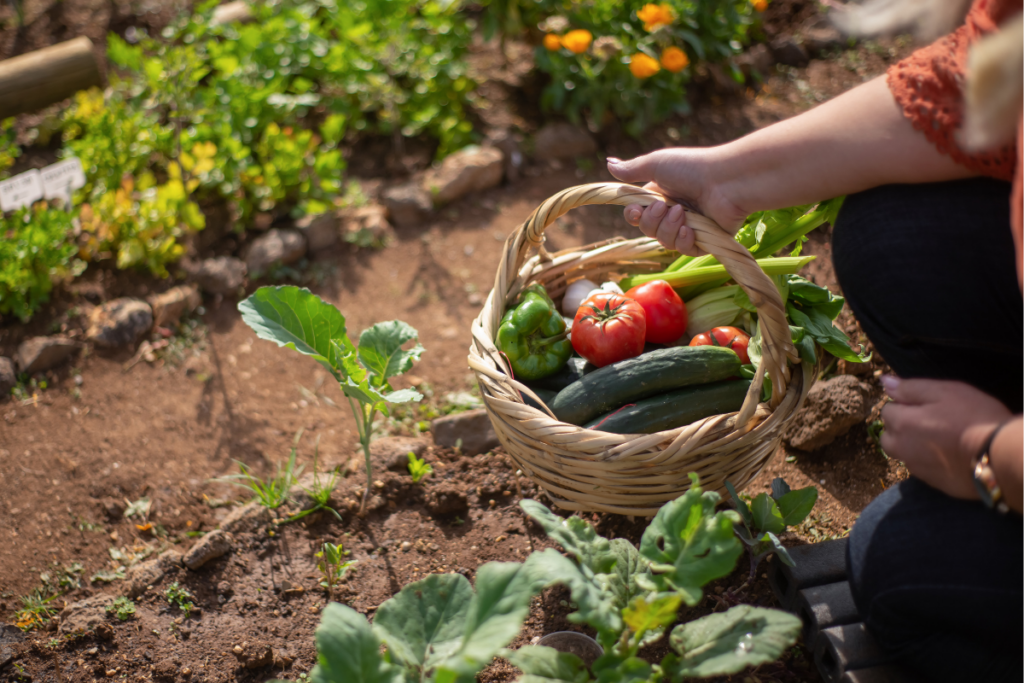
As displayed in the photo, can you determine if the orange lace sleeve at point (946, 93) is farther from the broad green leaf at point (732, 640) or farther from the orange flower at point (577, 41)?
the orange flower at point (577, 41)

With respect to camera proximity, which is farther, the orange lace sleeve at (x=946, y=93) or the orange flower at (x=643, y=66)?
the orange flower at (x=643, y=66)

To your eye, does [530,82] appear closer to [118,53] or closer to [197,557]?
[118,53]

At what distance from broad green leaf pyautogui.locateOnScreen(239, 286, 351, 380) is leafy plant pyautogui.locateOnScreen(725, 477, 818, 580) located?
114cm

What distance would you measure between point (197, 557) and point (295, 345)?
2.32ft

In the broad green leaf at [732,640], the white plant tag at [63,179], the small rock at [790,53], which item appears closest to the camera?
the broad green leaf at [732,640]

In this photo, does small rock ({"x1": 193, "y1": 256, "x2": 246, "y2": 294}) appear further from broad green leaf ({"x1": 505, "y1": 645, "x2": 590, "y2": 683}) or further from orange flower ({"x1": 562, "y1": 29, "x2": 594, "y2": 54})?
broad green leaf ({"x1": 505, "y1": 645, "x2": 590, "y2": 683})

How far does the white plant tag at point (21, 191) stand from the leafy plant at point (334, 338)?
1.77 m

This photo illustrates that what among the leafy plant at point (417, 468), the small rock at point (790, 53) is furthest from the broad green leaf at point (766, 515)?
the small rock at point (790, 53)

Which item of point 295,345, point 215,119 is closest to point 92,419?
point 295,345

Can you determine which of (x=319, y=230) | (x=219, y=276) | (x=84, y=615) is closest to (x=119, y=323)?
(x=219, y=276)

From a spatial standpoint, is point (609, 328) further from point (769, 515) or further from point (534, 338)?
point (769, 515)

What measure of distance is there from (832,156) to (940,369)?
0.52 meters

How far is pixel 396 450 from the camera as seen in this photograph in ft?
7.63

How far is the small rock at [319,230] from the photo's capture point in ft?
11.2
